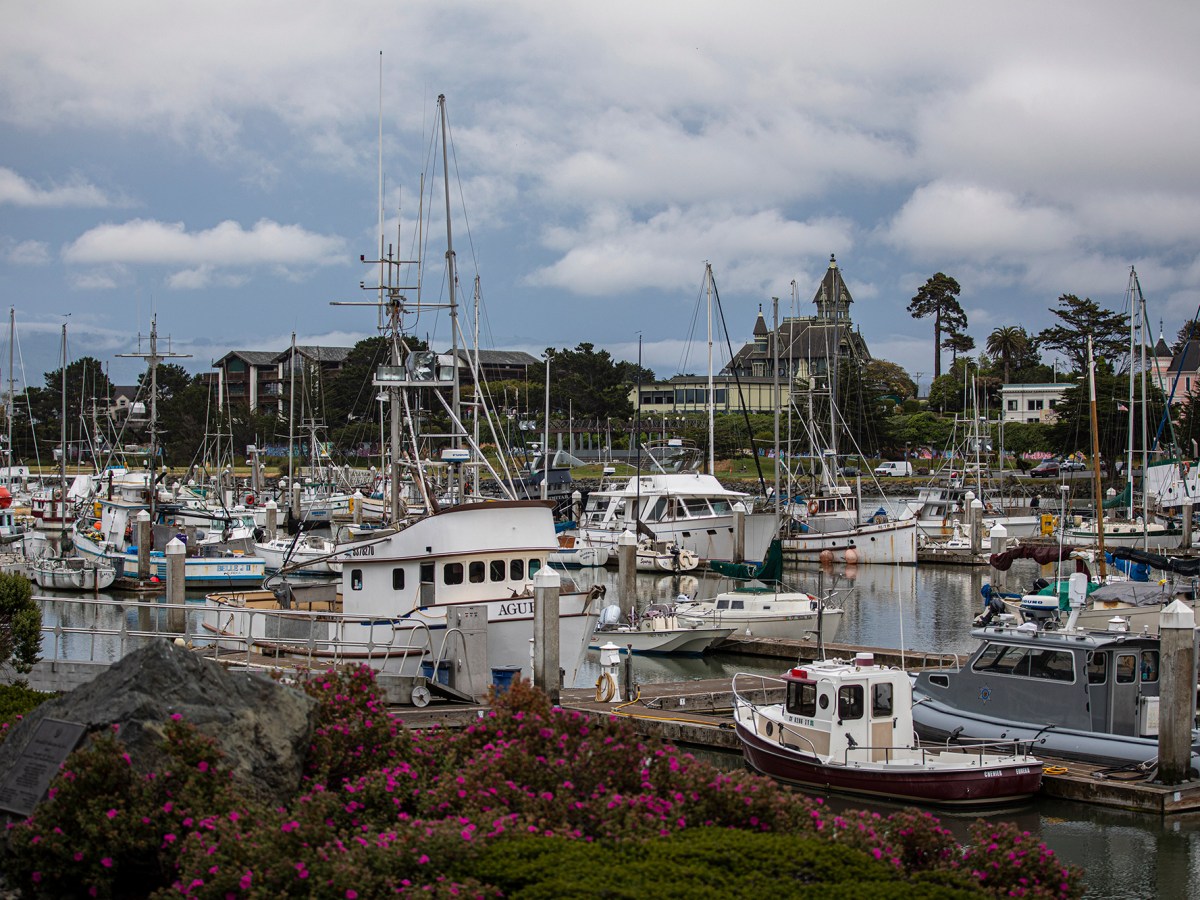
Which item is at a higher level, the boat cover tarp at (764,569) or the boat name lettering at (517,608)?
→ the boat name lettering at (517,608)

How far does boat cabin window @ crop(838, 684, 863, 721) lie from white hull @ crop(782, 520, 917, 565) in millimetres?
40989

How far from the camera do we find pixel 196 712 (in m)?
12.9

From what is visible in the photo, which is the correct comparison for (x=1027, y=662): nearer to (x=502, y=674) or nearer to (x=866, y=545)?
(x=502, y=674)

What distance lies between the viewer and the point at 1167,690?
63.1 feet

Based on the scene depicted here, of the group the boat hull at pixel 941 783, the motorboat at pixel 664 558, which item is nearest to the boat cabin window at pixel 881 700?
the boat hull at pixel 941 783

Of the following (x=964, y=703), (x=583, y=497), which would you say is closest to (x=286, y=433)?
(x=583, y=497)

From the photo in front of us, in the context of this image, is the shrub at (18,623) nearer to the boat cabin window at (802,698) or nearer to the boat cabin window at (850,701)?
the boat cabin window at (802,698)

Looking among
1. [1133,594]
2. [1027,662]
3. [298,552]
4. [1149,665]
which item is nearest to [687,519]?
[298,552]

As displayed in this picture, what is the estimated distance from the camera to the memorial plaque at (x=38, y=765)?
12.5 meters

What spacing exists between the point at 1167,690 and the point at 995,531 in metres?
25.8

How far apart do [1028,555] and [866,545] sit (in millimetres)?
20892

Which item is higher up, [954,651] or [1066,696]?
[1066,696]

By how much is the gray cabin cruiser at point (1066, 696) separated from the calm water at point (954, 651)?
1.66 m

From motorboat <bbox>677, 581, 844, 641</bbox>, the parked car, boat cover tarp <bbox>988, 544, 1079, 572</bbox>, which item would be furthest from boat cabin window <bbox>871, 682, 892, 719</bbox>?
the parked car
